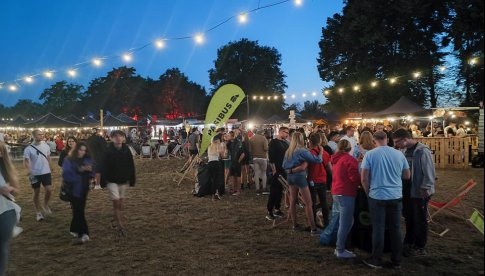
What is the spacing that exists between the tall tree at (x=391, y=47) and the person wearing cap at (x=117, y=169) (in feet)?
78.3

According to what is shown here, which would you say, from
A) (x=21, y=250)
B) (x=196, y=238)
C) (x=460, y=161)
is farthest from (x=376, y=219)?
(x=460, y=161)

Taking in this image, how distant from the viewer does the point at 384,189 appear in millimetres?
4098

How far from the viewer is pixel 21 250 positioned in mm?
5344

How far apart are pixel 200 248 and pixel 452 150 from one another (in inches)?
463

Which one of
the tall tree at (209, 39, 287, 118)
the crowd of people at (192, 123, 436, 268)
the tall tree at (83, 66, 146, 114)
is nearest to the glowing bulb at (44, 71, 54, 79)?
the crowd of people at (192, 123, 436, 268)

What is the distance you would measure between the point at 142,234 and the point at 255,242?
6.31 feet

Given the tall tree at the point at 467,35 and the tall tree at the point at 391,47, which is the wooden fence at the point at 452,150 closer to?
the tall tree at the point at 467,35

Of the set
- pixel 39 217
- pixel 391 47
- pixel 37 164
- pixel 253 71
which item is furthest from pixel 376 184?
pixel 253 71

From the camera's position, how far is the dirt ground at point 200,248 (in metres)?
4.43

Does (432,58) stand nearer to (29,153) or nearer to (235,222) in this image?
(235,222)

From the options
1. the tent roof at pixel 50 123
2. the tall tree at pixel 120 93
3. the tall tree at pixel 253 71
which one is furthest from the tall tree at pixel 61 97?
the tent roof at pixel 50 123

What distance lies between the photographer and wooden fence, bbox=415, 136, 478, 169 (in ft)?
43.3

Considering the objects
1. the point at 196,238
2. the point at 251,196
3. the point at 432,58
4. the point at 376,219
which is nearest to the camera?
the point at 376,219

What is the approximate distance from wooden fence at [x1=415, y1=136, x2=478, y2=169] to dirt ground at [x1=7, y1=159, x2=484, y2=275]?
19.6 feet
